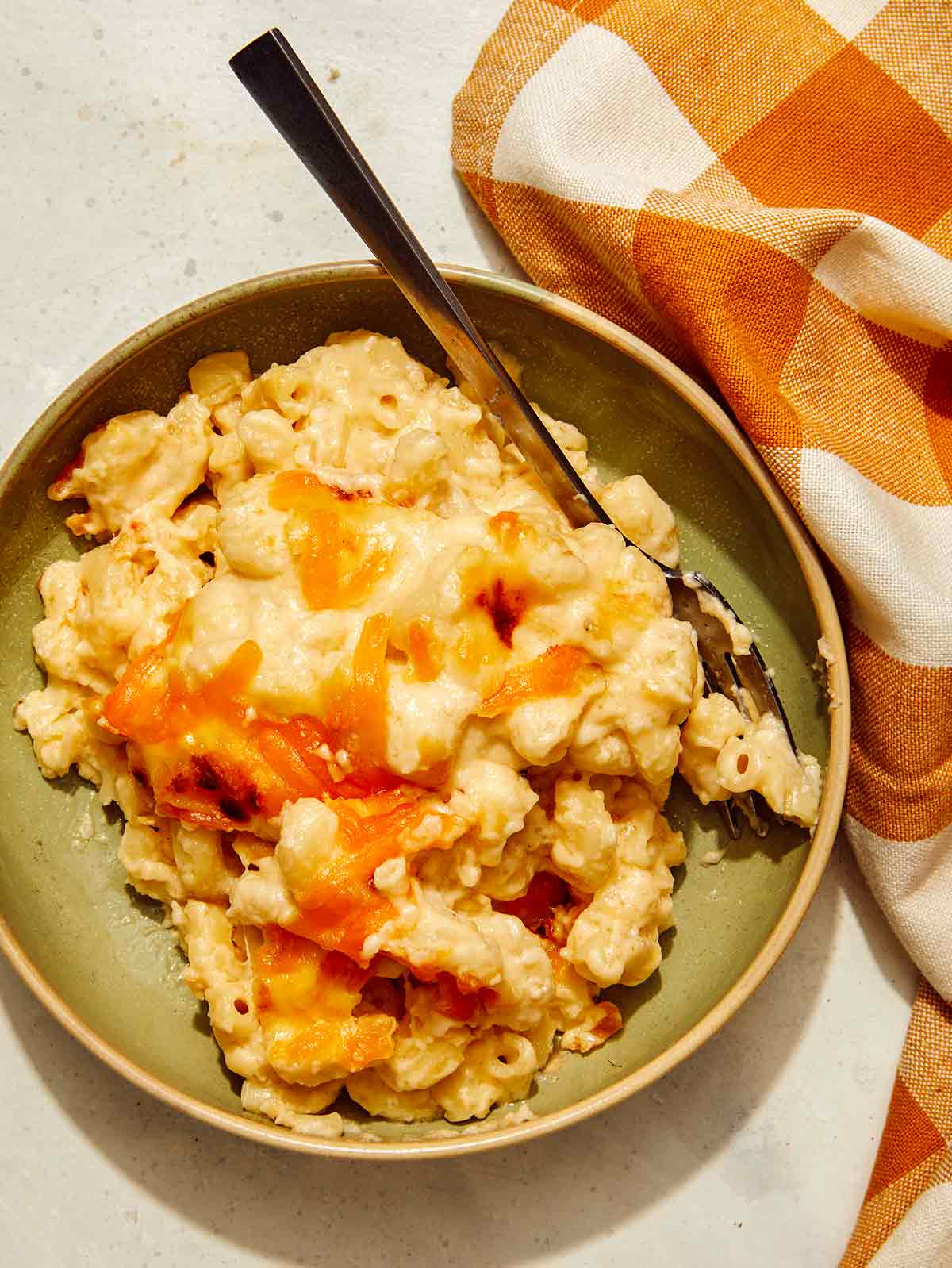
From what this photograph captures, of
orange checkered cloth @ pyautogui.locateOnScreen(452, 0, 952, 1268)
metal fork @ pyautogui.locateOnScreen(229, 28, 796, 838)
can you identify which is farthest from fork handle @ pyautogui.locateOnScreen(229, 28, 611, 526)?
orange checkered cloth @ pyautogui.locateOnScreen(452, 0, 952, 1268)

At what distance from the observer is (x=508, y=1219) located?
2.20 m

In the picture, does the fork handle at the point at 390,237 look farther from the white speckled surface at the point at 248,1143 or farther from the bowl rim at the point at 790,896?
the white speckled surface at the point at 248,1143

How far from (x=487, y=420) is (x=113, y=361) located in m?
0.66

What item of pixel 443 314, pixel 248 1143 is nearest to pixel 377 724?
pixel 443 314

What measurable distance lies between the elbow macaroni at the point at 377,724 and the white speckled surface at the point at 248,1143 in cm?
33

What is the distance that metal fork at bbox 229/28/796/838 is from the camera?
1.87m

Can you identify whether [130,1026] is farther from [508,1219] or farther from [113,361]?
[113,361]

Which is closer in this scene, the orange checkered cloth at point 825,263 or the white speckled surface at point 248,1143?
the orange checkered cloth at point 825,263

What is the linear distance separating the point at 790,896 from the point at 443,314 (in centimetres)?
117

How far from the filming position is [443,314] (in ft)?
6.43

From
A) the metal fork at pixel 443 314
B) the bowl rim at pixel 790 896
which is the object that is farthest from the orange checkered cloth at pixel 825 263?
the metal fork at pixel 443 314

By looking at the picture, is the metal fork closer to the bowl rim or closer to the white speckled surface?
the bowl rim

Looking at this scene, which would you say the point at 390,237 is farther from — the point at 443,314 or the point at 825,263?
the point at 825,263

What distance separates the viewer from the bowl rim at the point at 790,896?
184 cm
